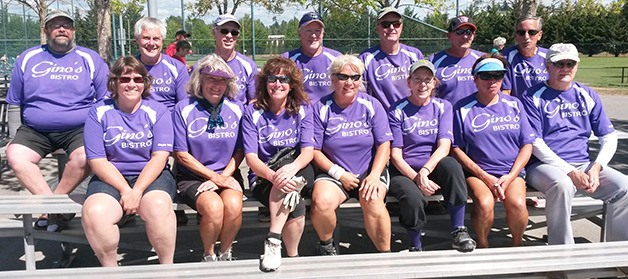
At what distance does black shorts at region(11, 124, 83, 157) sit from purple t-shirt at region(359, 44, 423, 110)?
7.91ft

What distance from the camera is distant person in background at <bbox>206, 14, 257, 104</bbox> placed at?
4.65m

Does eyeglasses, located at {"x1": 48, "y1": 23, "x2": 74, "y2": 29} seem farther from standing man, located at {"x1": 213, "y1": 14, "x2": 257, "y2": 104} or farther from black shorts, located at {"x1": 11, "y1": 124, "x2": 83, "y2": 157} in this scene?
standing man, located at {"x1": 213, "y1": 14, "x2": 257, "y2": 104}

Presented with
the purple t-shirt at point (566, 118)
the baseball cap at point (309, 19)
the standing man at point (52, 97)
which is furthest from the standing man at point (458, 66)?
the standing man at point (52, 97)

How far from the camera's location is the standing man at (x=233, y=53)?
465 centimetres

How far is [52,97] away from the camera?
4285 millimetres

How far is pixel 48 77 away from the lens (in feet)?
14.0

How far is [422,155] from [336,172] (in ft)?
2.27

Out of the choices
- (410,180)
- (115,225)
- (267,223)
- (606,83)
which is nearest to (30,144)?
(115,225)

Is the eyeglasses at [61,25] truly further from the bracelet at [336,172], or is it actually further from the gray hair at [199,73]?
the bracelet at [336,172]

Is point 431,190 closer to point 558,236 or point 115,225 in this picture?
point 558,236

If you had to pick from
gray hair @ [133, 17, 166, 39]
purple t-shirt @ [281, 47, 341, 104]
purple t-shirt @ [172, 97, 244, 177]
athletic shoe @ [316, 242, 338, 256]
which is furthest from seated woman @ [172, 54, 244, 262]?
purple t-shirt @ [281, 47, 341, 104]

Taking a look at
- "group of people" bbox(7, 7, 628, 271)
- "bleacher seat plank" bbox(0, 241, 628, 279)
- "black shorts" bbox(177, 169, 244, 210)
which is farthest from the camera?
"black shorts" bbox(177, 169, 244, 210)

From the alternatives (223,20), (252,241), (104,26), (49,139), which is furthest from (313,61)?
(104,26)

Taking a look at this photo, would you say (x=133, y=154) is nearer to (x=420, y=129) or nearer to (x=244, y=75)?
(x=244, y=75)
